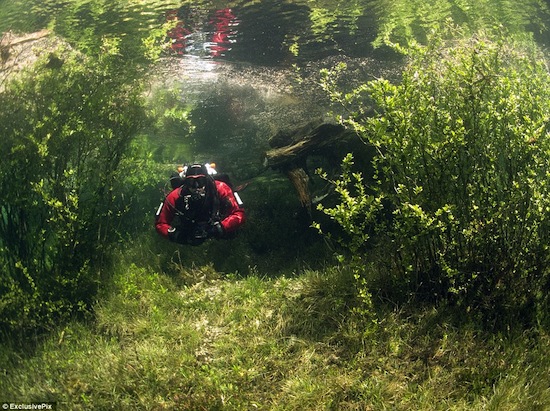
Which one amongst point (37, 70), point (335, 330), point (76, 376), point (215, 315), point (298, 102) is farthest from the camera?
point (298, 102)

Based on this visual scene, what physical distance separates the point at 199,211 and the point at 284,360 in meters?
Result: 3.35

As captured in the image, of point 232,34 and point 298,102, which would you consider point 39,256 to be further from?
point 298,102

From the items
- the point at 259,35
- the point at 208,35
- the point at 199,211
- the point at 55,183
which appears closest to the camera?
the point at 55,183

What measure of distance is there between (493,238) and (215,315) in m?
3.51

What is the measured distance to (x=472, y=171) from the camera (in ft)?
14.5

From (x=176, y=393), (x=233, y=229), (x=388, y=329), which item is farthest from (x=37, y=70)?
(x=388, y=329)

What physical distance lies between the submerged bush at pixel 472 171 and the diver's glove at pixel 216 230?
9.80 ft

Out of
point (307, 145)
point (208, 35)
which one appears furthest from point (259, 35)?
point (307, 145)

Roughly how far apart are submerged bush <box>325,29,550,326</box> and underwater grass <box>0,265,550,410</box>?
0.63 meters

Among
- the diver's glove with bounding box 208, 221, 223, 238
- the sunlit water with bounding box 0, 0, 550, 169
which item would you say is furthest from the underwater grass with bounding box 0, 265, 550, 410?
the sunlit water with bounding box 0, 0, 550, 169

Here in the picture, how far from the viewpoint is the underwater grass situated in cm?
388

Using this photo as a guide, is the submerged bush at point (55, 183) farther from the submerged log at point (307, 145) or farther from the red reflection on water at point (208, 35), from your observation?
the red reflection on water at point (208, 35)

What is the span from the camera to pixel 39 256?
5801 mm

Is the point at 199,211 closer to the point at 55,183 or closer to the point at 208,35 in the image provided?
the point at 55,183
